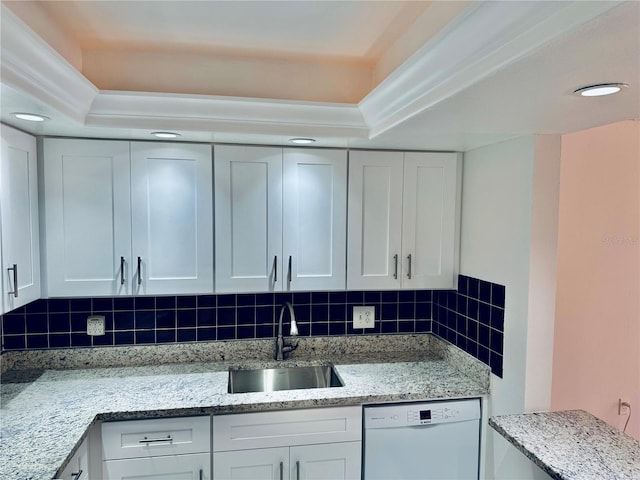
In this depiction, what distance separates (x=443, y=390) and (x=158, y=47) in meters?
2.02

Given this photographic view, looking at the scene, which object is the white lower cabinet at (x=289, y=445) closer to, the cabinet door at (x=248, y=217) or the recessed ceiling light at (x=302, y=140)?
the cabinet door at (x=248, y=217)

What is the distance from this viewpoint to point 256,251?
6.82 ft

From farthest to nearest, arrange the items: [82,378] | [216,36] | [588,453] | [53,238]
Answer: [82,378]
[53,238]
[216,36]
[588,453]

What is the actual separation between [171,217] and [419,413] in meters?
1.50

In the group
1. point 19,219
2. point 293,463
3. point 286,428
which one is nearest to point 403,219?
point 286,428

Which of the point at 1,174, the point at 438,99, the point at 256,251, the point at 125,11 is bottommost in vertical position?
the point at 256,251

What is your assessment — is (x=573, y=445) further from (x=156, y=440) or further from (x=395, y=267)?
(x=156, y=440)

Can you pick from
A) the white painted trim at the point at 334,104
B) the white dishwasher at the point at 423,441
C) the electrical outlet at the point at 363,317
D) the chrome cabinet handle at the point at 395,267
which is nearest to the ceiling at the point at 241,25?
the white painted trim at the point at 334,104

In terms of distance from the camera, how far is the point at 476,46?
3.38 ft

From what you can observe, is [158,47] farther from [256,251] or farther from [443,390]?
[443,390]

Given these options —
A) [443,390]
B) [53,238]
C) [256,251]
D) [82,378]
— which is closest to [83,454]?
[82,378]

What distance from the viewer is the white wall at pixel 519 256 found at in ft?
5.59

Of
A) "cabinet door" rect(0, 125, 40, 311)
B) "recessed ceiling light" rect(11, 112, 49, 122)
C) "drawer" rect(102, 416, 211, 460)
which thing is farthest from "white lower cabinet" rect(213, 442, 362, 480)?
"recessed ceiling light" rect(11, 112, 49, 122)

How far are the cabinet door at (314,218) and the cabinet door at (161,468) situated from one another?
0.88 metres
